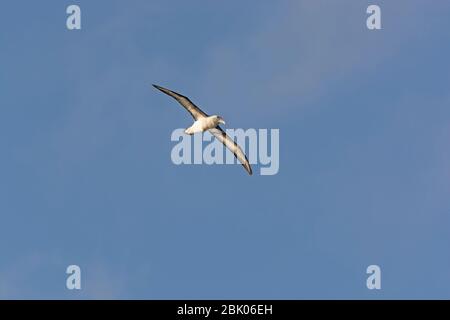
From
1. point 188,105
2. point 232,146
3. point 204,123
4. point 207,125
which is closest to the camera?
point 204,123

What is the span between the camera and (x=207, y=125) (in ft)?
338

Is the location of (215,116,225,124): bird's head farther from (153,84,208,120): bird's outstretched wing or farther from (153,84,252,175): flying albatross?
(153,84,208,120): bird's outstretched wing

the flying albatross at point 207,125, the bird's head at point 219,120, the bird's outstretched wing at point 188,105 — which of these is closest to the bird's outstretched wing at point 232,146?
the flying albatross at point 207,125

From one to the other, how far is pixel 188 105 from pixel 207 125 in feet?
9.58

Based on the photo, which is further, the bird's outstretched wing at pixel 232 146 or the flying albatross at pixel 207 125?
the bird's outstretched wing at pixel 232 146

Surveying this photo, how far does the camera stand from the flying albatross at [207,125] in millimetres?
102750

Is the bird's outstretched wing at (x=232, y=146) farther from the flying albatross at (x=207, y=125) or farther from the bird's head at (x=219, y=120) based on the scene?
the bird's head at (x=219, y=120)

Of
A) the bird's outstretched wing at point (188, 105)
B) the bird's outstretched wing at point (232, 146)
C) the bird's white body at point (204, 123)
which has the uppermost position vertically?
the bird's outstretched wing at point (188, 105)

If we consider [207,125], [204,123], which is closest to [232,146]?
[207,125]

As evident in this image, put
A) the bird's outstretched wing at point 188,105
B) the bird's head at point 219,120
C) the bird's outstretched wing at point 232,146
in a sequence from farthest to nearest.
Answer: the bird's outstretched wing at point 232,146
the bird's outstretched wing at point 188,105
the bird's head at point 219,120

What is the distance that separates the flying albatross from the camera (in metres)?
103

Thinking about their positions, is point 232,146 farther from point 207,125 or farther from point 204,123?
point 204,123
